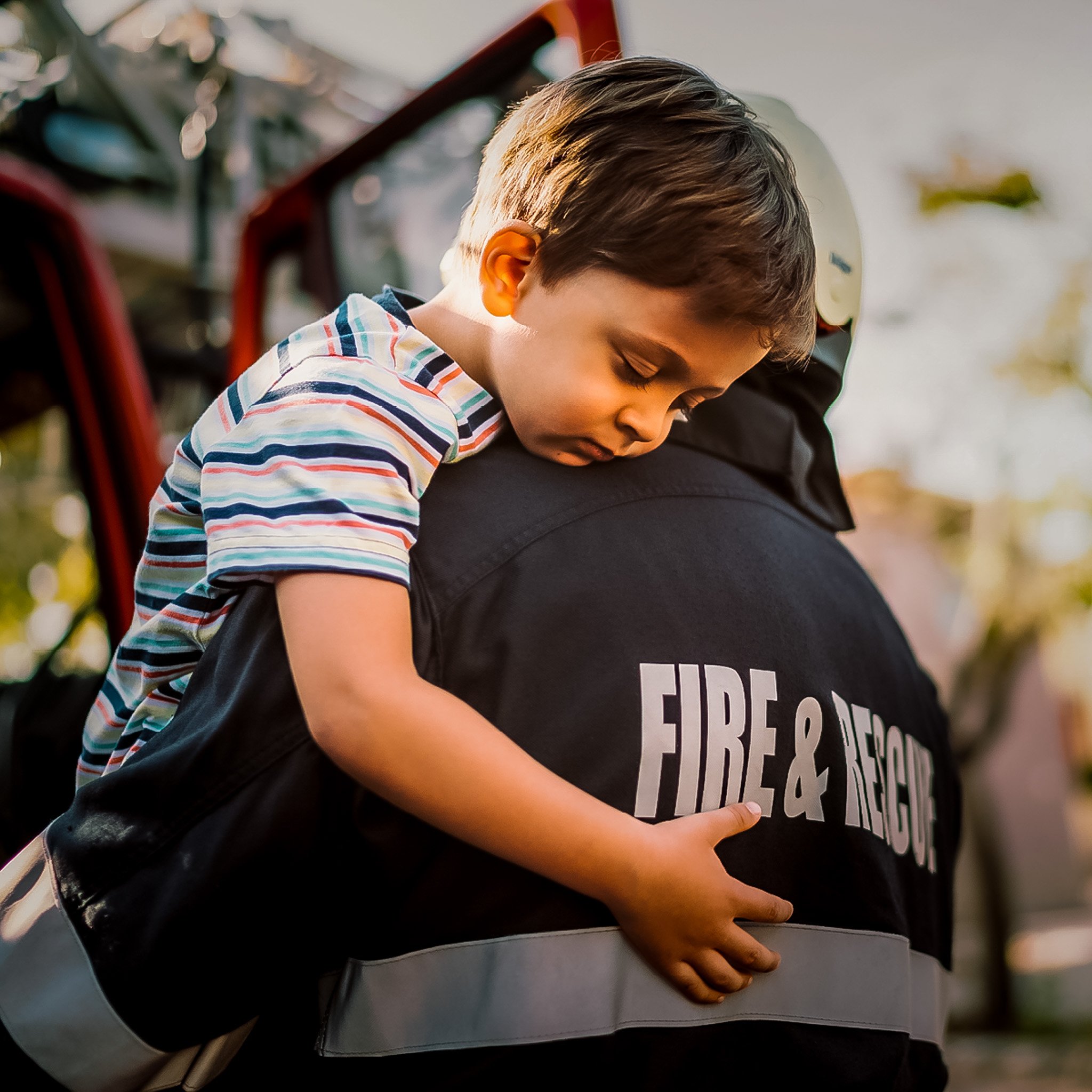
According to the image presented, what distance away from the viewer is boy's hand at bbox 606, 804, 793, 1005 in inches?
36.6

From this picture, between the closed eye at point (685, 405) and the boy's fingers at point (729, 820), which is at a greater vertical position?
the closed eye at point (685, 405)

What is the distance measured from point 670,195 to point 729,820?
69 centimetres

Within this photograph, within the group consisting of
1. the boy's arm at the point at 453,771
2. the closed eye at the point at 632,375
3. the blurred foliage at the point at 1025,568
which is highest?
the closed eye at the point at 632,375

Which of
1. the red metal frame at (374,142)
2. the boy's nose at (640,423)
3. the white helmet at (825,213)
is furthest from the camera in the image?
the red metal frame at (374,142)

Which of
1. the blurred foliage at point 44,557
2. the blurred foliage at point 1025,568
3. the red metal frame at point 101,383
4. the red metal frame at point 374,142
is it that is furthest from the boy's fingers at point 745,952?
the blurred foliage at point 1025,568

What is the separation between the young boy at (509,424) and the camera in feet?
2.99

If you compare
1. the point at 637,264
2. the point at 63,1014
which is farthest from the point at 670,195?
the point at 63,1014

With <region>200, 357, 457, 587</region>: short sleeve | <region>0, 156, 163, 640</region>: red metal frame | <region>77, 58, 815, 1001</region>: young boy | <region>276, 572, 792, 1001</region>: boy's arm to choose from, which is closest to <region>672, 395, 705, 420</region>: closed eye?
<region>77, 58, 815, 1001</region>: young boy

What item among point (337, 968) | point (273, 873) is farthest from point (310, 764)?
point (337, 968)

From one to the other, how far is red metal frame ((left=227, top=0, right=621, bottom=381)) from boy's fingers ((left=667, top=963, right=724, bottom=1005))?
135 centimetres

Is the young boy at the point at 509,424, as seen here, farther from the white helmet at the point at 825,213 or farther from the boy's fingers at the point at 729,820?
the white helmet at the point at 825,213

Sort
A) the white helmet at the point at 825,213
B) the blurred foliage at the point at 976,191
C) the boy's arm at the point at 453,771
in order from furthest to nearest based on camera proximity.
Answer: the blurred foliage at the point at 976,191, the white helmet at the point at 825,213, the boy's arm at the point at 453,771

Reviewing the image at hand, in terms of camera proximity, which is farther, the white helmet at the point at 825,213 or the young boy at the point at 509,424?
the white helmet at the point at 825,213

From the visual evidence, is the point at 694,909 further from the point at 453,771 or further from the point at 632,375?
the point at 632,375
